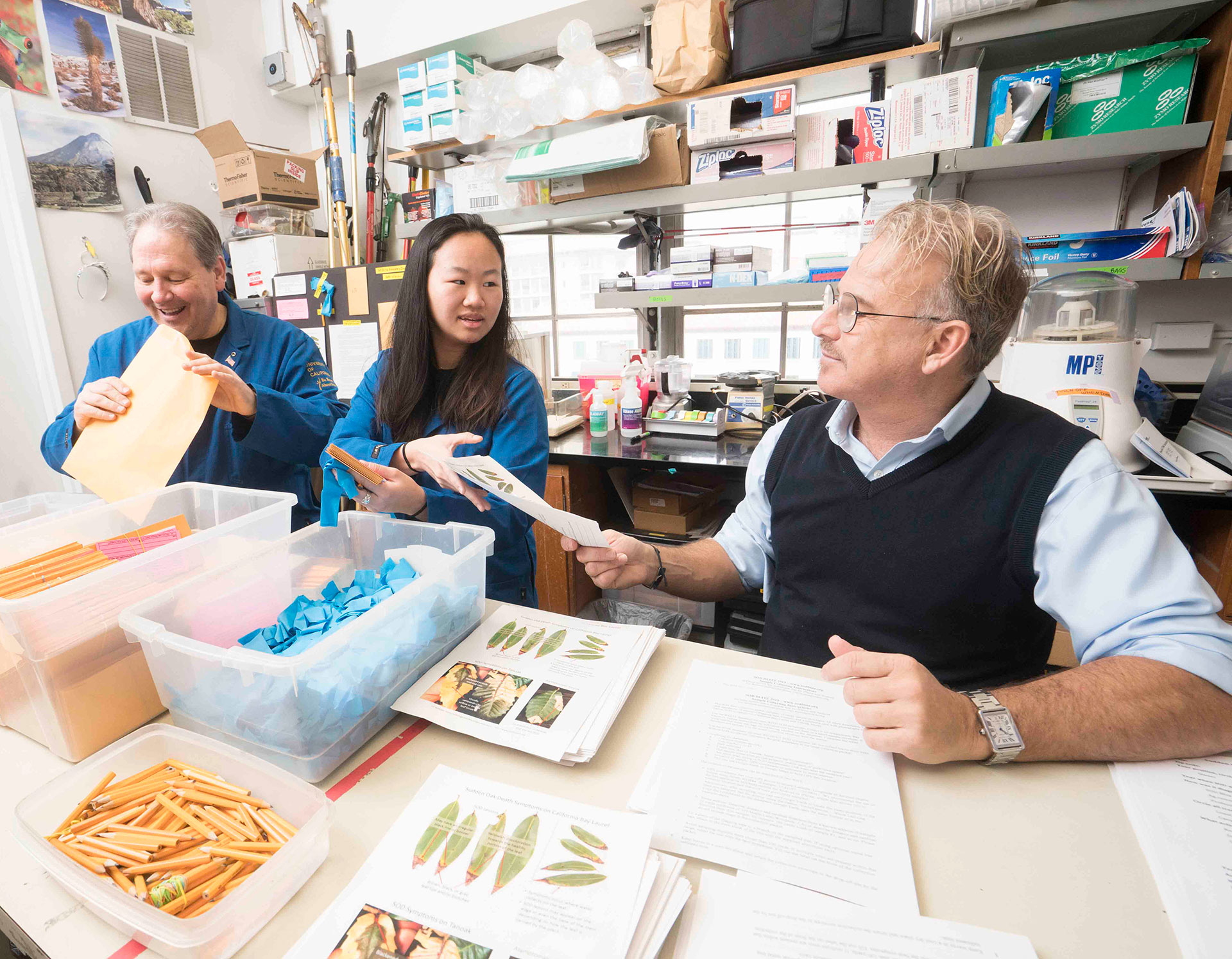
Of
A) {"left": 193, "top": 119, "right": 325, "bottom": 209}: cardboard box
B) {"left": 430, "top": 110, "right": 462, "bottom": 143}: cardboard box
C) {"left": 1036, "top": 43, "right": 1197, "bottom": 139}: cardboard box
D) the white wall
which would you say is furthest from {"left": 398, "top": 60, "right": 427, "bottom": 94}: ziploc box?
{"left": 1036, "top": 43, "right": 1197, "bottom": 139}: cardboard box

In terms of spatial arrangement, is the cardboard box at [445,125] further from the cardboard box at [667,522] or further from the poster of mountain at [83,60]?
the cardboard box at [667,522]

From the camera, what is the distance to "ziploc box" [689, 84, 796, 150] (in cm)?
204

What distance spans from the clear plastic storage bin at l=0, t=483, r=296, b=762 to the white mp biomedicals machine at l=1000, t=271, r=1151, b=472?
5.63 feet

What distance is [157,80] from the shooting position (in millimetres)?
2852

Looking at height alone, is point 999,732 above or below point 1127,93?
below

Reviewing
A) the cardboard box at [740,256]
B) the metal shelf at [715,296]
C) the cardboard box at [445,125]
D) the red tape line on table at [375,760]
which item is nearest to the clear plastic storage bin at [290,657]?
the red tape line on table at [375,760]

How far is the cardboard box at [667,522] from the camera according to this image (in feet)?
7.35

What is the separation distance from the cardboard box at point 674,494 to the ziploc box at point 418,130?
1.77 m

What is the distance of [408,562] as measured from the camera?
2.97 ft

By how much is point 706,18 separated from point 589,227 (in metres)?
1.03

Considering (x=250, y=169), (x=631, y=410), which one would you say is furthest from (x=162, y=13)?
(x=631, y=410)

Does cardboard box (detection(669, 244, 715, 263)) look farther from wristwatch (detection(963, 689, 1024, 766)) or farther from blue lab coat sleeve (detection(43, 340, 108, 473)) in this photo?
wristwatch (detection(963, 689, 1024, 766))

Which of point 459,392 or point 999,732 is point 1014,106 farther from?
point 999,732

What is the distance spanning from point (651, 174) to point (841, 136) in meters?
0.66
